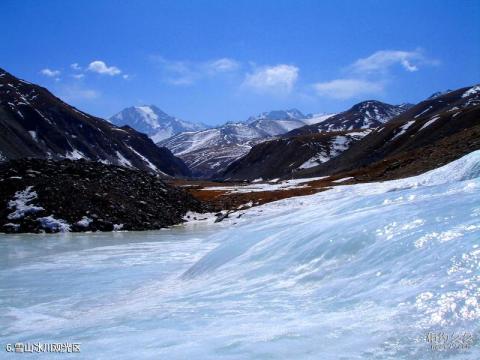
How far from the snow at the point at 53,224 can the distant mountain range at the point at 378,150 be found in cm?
2971

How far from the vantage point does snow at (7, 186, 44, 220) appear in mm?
28881

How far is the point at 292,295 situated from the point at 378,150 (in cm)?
10761

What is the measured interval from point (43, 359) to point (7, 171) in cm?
3081

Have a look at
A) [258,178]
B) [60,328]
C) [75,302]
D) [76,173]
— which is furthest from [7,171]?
[258,178]

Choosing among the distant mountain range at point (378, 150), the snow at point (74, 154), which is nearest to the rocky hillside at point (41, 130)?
the snow at point (74, 154)

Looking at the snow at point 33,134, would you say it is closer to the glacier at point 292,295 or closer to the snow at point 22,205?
the snow at point 22,205

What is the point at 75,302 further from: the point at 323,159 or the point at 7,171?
the point at 323,159

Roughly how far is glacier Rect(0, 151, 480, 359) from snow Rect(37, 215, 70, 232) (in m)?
12.5

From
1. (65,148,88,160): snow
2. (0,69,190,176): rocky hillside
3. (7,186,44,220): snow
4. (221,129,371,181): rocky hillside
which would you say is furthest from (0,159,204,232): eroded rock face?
(65,148,88,160): snow

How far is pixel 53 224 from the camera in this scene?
2834 centimetres

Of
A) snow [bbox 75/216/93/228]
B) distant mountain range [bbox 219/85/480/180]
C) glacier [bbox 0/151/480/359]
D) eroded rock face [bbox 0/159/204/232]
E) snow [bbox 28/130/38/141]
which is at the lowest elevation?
glacier [bbox 0/151/480/359]

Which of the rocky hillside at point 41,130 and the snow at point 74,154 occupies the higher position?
the rocky hillside at point 41,130

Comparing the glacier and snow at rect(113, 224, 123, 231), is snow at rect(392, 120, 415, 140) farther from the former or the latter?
the glacier

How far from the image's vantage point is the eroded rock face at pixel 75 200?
2886 cm
